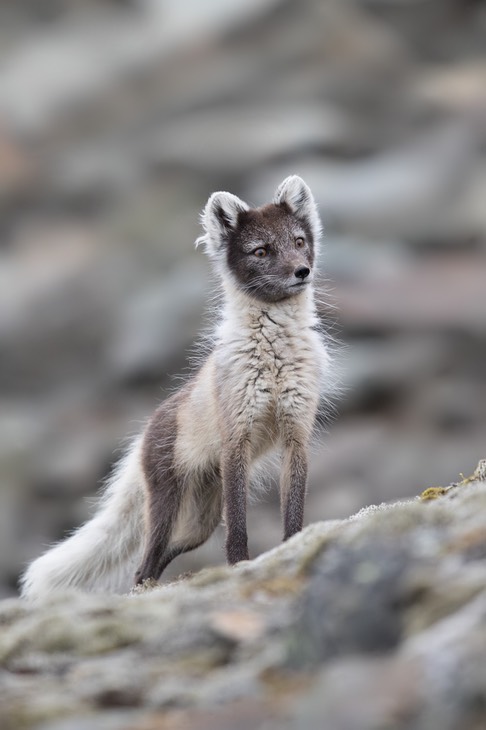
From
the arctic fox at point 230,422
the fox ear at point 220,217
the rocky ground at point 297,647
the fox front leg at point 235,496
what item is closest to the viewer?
the rocky ground at point 297,647

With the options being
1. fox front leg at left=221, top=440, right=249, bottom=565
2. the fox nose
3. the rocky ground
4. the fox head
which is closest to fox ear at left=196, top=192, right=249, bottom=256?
the fox head

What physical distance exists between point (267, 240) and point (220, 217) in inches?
17.9

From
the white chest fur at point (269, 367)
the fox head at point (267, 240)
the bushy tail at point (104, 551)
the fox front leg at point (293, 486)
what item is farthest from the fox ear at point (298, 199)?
the bushy tail at point (104, 551)

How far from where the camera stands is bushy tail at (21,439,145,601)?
25.8 feet

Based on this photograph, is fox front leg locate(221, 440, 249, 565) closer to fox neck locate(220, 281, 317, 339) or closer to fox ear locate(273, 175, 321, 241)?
fox neck locate(220, 281, 317, 339)

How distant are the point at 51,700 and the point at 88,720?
28cm

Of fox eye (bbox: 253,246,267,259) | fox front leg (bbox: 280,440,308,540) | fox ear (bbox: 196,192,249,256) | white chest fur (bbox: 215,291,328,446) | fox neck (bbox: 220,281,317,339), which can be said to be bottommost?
fox front leg (bbox: 280,440,308,540)

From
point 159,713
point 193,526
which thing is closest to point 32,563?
point 193,526

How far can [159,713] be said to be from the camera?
3170mm

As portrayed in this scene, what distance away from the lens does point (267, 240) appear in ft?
24.1

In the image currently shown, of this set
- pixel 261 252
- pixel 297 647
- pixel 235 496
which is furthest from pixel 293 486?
pixel 297 647

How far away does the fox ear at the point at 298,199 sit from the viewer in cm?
764

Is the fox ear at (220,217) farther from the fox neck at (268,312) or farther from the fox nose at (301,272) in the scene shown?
the fox nose at (301,272)

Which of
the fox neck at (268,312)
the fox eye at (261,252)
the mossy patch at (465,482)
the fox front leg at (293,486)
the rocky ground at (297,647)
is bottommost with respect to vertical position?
the rocky ground at (297,647)
